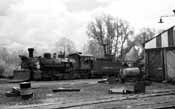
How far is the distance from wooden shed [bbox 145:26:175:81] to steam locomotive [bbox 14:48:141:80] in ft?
27.2

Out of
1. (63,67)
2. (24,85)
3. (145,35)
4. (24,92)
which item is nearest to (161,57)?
(24,85)

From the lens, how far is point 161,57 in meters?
17.8

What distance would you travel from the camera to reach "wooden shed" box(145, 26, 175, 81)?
16891 millimetres

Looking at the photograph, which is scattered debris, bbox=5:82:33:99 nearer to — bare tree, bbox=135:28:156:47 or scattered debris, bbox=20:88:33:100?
scattered debris, bbox=20:88:33:100

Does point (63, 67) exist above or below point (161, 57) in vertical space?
below

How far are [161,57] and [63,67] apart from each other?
500 inches

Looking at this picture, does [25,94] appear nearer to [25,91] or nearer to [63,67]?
[25,91]

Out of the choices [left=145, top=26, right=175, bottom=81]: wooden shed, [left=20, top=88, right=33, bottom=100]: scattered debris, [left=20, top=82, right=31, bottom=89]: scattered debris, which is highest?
[left=145, top=26, right=175, bottom=81]: wooden shed

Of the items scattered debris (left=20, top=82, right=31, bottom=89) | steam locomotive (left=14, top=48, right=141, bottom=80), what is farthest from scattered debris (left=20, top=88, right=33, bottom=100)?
steam locomotive (left=14, top=48, right=141, bottom=80)

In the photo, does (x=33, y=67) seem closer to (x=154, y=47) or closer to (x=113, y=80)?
(x=113, y=80)

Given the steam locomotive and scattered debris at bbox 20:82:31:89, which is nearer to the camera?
scattered debris at bbox 20:82:31:89

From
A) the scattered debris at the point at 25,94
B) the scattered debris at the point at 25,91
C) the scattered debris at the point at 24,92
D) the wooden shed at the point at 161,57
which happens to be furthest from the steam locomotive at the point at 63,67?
the scattered debris at the point at 25,94

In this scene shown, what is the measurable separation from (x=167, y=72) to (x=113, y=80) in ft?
15.2

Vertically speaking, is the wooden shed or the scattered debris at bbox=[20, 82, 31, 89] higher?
the wooden shed
